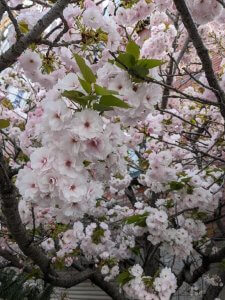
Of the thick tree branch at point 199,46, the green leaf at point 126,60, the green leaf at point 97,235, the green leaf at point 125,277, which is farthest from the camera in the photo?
the green leaf at point 97,235

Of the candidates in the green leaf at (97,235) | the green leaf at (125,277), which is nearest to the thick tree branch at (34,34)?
the green leaf at (125,277)

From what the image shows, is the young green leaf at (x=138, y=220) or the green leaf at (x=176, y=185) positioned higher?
the green leaf at (x=176, y=185)

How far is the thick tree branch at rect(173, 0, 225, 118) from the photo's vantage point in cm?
219

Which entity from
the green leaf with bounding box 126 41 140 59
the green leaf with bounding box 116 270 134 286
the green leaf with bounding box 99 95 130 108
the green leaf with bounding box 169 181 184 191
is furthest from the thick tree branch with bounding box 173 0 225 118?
the green leaf with bounding box 116 270 134 286

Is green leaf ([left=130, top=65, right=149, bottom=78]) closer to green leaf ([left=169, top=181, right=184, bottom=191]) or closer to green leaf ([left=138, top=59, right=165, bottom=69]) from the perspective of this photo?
green leaf ([left=138, top=59, right=165, bottom=69])

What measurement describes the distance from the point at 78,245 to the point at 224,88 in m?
3.07

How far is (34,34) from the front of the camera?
232 cm

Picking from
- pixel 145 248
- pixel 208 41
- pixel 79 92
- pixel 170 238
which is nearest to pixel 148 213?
pixel 170 238

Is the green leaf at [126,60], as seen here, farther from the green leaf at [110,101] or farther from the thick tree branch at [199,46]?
the thick tree branch at [199,46]

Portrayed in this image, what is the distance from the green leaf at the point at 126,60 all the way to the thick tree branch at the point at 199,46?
2.05ft

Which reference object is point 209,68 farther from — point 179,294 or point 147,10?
point 179,294

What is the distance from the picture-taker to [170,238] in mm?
3918

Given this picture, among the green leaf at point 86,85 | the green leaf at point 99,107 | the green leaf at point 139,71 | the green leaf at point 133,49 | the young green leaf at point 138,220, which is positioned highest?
the young green leaf at point 138,220

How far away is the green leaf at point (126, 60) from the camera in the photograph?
1.76 meters
